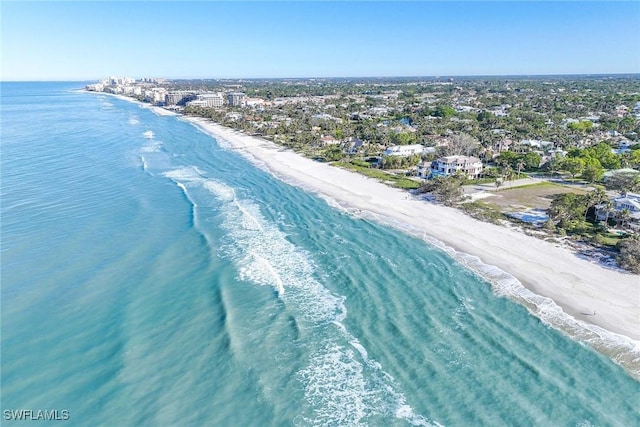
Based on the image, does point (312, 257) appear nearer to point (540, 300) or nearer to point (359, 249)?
point (359, 249)

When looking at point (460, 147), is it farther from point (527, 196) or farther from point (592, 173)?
point (527, 196)

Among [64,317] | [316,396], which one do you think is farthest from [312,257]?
[64,317]

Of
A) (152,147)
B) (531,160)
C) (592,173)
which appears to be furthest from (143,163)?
(592,173)

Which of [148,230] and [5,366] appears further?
[148,230]

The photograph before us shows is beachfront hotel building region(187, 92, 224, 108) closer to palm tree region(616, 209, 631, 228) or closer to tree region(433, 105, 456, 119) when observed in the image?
tree region(433, 105, 456, 119)

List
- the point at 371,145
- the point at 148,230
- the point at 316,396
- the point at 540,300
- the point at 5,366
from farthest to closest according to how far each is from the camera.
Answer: the point at 371,145 → the point at 148,230 → the point at 540,300 → the point at 5,366 → the point at 316,396

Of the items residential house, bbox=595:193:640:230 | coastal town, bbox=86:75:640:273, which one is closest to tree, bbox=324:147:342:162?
coastal town, bbox=86:75:640:273
